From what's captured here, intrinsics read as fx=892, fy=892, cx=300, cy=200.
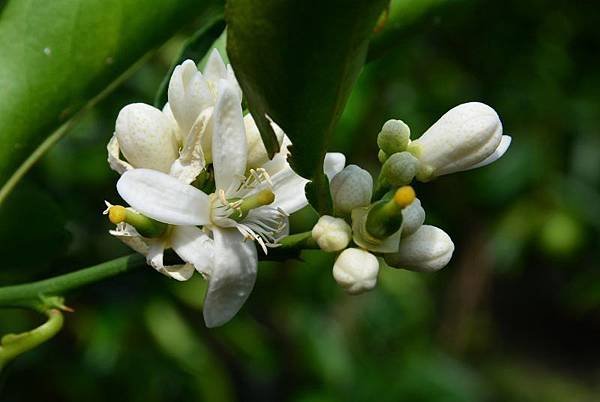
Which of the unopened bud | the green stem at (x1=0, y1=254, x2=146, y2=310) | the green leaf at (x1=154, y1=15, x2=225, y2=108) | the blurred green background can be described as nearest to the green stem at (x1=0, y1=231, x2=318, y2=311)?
the green stem at (x1=0, y1=254, x2=146, y2=310)

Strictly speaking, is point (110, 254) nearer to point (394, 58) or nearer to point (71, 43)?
point (394, 58)

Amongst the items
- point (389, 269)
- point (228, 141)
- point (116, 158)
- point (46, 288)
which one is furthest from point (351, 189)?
point (389, 269)

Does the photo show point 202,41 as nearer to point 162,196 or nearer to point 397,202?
point 162,196

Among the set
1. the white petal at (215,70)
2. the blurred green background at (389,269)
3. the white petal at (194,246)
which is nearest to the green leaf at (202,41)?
the white petal at (215,70)

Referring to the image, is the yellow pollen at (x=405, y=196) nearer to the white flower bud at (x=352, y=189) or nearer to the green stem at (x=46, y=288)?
the white flower bud at (x=352, y=189)

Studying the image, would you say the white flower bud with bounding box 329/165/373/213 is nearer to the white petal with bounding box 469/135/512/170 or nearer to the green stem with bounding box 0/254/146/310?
the white petal with bounding box 469/135/512/170

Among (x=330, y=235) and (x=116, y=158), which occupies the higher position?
(x=116, y=158)

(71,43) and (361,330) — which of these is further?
(361,330)

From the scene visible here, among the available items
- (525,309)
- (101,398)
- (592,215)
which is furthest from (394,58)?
(525,309)
